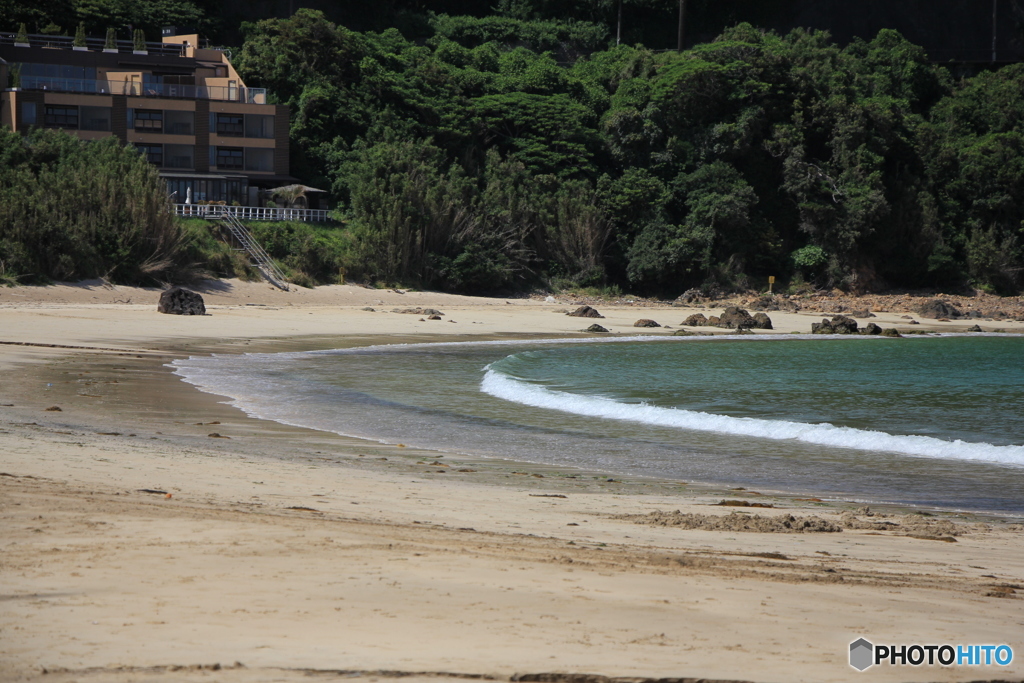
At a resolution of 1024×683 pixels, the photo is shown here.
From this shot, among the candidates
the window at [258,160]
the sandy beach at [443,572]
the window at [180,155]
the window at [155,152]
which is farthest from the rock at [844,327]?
the window at [155,152]

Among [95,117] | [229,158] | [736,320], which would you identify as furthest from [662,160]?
[95,117]

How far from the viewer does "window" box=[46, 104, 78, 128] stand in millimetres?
50094

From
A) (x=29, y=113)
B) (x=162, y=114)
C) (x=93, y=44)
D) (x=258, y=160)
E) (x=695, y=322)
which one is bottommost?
(x=695, y=322)

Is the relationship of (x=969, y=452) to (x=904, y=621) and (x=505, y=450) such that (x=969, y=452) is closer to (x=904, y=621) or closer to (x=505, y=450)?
(x=505, y=450)

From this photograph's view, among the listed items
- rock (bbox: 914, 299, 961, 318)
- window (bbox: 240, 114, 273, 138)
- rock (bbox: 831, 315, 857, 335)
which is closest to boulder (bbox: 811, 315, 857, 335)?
rock (bbox: 831, 315, 857, 335)

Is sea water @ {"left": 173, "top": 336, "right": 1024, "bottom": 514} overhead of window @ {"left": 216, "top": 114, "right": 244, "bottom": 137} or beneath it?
beneath

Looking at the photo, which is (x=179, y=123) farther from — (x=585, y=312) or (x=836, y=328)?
(x=836, y=328)

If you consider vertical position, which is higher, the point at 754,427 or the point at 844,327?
the point at 844,327

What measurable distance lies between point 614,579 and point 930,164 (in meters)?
61.0

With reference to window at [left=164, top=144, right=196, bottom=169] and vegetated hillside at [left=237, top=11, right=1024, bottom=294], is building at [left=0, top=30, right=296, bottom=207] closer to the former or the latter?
window at [left=164, top=144, right=196, bottom=169]

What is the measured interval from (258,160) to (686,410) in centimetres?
4304

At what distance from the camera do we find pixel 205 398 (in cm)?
1459

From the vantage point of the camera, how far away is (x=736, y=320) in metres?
37.8

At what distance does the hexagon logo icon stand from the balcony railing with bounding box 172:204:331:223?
141ft
